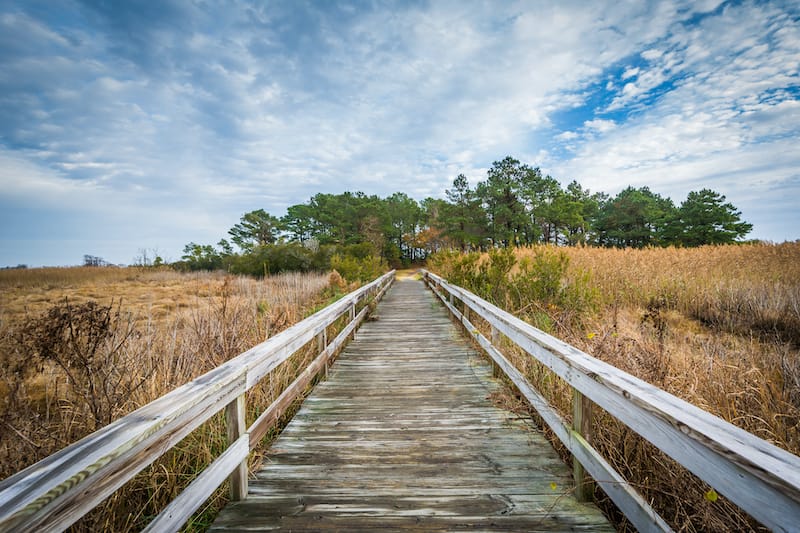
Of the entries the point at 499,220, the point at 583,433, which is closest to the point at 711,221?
the point at 499,220

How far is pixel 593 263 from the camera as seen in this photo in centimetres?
918

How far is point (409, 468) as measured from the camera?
2.29m

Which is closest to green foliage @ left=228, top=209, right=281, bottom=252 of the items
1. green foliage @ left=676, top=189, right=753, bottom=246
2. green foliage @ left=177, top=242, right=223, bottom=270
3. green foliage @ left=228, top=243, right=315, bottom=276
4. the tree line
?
the tree line

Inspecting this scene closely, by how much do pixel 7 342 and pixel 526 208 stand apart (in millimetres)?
42100

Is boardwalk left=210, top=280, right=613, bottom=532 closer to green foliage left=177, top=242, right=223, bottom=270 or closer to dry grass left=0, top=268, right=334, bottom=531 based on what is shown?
dry grass left=0, top=268, right=334, bottom=531

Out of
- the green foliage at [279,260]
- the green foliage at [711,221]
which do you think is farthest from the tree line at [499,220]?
the green foliage at [279,260]

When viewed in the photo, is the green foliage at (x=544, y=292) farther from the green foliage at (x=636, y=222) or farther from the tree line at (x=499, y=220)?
the green foliage at (x=636, y=222)

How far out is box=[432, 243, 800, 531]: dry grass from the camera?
1.86 metres

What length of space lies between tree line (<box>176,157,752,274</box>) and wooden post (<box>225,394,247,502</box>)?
29.5 metres

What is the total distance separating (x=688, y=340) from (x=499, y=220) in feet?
115

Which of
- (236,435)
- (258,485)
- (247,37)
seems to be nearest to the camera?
(236,435)

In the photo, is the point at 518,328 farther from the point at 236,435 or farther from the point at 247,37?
the point at 247,37

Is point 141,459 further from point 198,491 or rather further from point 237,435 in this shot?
point 237,435

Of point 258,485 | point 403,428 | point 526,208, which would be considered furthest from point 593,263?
point 526,208
